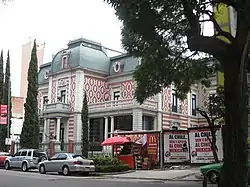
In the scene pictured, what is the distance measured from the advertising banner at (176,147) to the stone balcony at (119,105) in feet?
43.3

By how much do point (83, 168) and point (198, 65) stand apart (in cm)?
1163

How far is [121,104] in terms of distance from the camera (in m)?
44.9

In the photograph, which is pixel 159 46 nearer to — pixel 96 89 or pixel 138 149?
pixel 138 149

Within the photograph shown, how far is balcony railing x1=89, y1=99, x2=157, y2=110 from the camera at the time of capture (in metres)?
44.2

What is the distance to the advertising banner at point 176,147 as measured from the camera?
29.7 meters

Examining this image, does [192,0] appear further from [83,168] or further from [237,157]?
[83,168]

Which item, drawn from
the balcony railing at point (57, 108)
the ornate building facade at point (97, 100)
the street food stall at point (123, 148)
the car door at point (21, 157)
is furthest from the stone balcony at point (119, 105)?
the car door at point (21, 157)

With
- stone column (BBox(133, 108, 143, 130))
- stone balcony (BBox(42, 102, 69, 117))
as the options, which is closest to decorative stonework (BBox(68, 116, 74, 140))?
stone balcony (BBox(42, 102, 69, 117))

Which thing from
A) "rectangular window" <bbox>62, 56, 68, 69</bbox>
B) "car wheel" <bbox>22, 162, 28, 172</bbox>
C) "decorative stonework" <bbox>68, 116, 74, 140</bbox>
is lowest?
"car wheel" <bbox>22, 162, 28, 172</bbox>

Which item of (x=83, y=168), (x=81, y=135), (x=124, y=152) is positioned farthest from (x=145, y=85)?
(x=81, y=135)

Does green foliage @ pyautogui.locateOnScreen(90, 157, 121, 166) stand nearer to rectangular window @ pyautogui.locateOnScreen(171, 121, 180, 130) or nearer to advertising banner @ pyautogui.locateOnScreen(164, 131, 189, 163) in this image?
advertising banner @ pyautogui.locateOnScreen(164, 131, 189, 163)

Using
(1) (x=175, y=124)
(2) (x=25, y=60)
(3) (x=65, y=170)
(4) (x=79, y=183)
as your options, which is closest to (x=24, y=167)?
(3) (x=65, y=170)

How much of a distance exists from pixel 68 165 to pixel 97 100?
2447cm

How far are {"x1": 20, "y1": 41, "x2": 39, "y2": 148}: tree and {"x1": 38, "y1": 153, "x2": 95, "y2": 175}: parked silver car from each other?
572 inches
